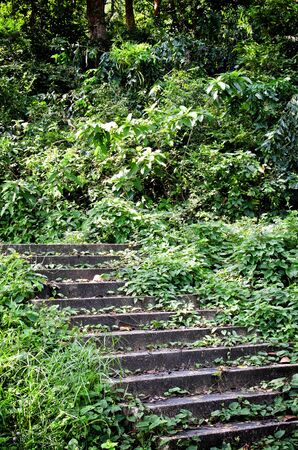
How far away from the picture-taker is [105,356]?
3703 mm

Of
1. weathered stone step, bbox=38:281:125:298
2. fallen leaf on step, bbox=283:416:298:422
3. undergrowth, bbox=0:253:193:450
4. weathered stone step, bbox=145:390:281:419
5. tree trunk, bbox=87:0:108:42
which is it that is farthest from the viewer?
tree trunk, bbox=87:0:108:42

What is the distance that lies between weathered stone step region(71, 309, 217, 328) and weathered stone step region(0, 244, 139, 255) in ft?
4.44

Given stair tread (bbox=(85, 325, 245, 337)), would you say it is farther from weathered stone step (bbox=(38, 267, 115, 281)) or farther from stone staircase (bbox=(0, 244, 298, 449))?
weathered stone step (bbox=(38, 267, 115, 281))

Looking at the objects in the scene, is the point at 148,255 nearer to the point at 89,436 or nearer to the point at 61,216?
the point at 61,216

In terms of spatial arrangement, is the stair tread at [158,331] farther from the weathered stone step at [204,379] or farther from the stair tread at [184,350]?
the weathered stone step at [204,379]

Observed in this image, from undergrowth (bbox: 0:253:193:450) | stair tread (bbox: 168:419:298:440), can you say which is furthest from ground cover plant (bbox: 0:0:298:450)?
stair tread (bbox: 168:419:298:440)

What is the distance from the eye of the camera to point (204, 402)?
3.54 m

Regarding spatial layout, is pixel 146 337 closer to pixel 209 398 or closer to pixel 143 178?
pixel 209 398

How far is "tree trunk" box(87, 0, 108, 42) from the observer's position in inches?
448

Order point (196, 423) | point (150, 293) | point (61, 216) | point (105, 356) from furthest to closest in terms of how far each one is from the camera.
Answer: point (61, 216)
point (150, 293)
point (105, 356)
point (196, 423)

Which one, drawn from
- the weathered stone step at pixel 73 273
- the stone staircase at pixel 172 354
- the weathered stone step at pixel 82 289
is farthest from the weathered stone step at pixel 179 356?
the weathered stone step at pixel 73 273

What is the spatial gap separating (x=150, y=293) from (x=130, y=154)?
3225 mm

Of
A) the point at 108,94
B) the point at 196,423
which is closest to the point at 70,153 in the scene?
the point at 108,94

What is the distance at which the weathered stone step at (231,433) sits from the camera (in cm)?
319
